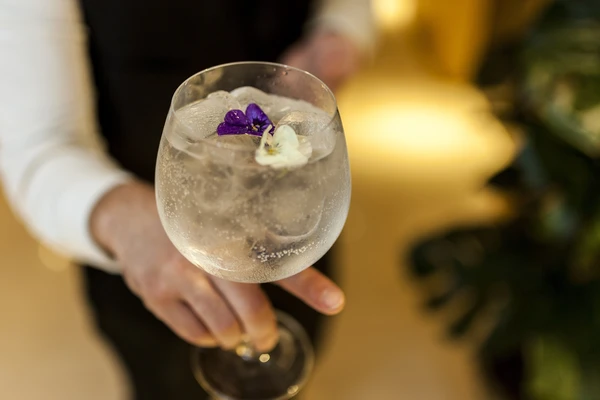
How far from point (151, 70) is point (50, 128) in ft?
0.70

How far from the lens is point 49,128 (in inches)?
27.5

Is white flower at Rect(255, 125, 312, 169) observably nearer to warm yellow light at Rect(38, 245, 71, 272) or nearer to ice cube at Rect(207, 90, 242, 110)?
ice cube at Rect(207, 90, 242, 110)

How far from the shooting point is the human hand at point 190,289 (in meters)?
0.56

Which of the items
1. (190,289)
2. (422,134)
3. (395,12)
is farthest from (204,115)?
(395,12)

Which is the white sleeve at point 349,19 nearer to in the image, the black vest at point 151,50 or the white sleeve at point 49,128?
the black vest at point 151,50

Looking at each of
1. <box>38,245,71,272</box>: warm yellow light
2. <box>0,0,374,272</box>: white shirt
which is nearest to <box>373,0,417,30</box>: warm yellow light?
→ <box>38,245,71,272</box>: warm yellow light

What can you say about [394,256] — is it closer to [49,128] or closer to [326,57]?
[326,57]

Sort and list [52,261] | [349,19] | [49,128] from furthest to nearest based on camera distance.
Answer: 1. [52,261]
2. [349,19]
3. [49,128]

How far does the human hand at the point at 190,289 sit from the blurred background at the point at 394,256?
2.38 ft

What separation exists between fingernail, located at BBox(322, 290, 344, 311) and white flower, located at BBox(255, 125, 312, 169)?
16 centimetres

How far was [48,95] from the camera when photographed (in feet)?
2.27

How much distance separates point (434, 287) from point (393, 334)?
0.16 metres

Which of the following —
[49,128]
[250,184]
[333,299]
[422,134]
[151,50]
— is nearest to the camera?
[250,184]

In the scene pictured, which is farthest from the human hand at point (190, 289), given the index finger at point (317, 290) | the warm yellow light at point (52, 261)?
the warm yellow light at point (52, 261)
